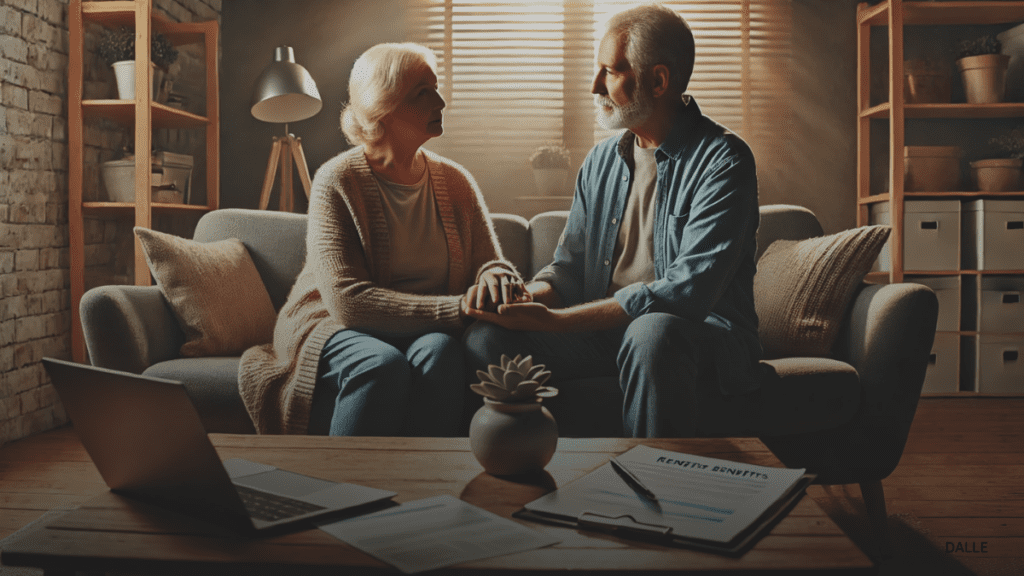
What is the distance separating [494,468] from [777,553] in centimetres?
38

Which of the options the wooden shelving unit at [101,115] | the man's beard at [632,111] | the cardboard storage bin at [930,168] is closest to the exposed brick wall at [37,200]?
the wooden shelving unit at [101,115]

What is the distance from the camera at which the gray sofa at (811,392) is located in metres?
1.75

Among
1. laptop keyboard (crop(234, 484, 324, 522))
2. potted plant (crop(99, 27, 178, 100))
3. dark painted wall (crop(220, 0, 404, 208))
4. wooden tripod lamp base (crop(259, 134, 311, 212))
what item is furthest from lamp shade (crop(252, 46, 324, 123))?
laptop keyboard (crop(234, 484, 324, 522))

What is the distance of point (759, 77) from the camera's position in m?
4.21

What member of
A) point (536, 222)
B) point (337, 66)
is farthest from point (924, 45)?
point (337, 66)

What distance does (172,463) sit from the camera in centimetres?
84

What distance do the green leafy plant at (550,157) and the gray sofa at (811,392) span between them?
2.19 meters

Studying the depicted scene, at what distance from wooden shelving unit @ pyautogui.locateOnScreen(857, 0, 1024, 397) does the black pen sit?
118 inches

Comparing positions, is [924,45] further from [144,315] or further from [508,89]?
[144,315]

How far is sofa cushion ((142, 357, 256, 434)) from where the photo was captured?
1885 millimetres

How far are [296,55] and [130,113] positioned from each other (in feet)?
4.01

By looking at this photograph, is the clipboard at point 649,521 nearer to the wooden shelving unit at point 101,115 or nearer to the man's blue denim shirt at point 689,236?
the man's blue denim shirt at point 689,236

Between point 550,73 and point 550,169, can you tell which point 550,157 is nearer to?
point 550,169

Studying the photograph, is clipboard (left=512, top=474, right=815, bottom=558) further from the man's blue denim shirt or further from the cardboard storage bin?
the cardboard storage bin
